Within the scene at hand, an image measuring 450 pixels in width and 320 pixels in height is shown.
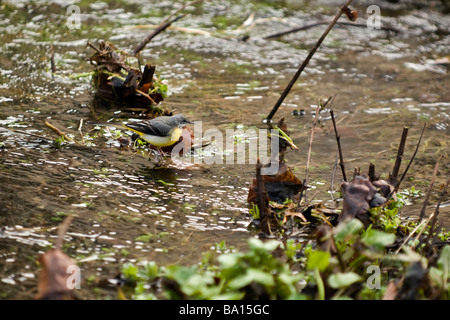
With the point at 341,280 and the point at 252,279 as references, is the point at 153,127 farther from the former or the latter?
the point at 341,280

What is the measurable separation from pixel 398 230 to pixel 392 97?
140 inches

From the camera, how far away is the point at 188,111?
5.67 meters

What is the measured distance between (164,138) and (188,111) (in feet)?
3.88

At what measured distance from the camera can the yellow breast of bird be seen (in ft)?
14.9

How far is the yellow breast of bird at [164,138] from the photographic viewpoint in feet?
14.9

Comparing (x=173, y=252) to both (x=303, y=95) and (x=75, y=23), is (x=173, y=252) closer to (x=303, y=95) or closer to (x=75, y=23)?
(x=303, y=95)

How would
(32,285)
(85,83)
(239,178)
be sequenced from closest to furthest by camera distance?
1. (32,285)
2. (239,178)
3. (85,83)

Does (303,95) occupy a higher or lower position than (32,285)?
lower

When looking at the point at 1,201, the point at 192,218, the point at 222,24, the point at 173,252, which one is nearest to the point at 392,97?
the point at 222,24

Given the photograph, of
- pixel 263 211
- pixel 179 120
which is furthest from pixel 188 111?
pixel 263 211

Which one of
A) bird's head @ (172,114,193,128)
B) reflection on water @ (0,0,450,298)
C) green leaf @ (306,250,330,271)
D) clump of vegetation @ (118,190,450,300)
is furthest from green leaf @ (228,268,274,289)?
bird's head @ (172,114,193,128)

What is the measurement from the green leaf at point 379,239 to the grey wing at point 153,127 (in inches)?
90.9

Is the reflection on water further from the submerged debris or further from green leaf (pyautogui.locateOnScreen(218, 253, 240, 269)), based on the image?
green leaf (pyautogui.locateOnScreen(218, 253, 240, 269))

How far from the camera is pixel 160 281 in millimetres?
2756
